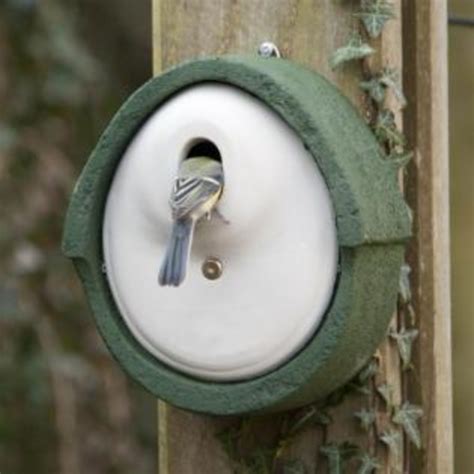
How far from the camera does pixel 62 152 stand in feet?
17.3

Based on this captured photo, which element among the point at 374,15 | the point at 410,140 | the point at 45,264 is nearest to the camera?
the point at 374,15

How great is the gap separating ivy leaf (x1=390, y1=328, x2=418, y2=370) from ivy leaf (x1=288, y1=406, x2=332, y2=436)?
0.14 m

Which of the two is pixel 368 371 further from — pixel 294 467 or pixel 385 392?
pixel 294 467

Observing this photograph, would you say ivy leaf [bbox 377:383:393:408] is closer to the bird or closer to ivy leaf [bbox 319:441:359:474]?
ivy leaf [bbox 319:441:359:474]

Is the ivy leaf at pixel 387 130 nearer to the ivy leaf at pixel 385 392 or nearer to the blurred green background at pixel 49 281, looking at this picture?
the ivy leaf at pixel 385 392

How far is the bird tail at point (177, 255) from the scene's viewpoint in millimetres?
2625

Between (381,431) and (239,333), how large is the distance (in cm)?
29

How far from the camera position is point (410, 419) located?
284 centimetres

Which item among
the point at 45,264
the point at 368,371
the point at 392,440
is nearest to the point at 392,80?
the point at 368,371

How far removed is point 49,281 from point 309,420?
99.0 inches

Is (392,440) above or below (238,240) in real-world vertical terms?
below

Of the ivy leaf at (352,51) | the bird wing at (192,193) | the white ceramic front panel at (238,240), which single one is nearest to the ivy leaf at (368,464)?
the white ceramic front panel at (238,240)

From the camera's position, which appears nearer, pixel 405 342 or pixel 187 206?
pixel 187 206

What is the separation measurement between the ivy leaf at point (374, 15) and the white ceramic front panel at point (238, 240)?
21cm
